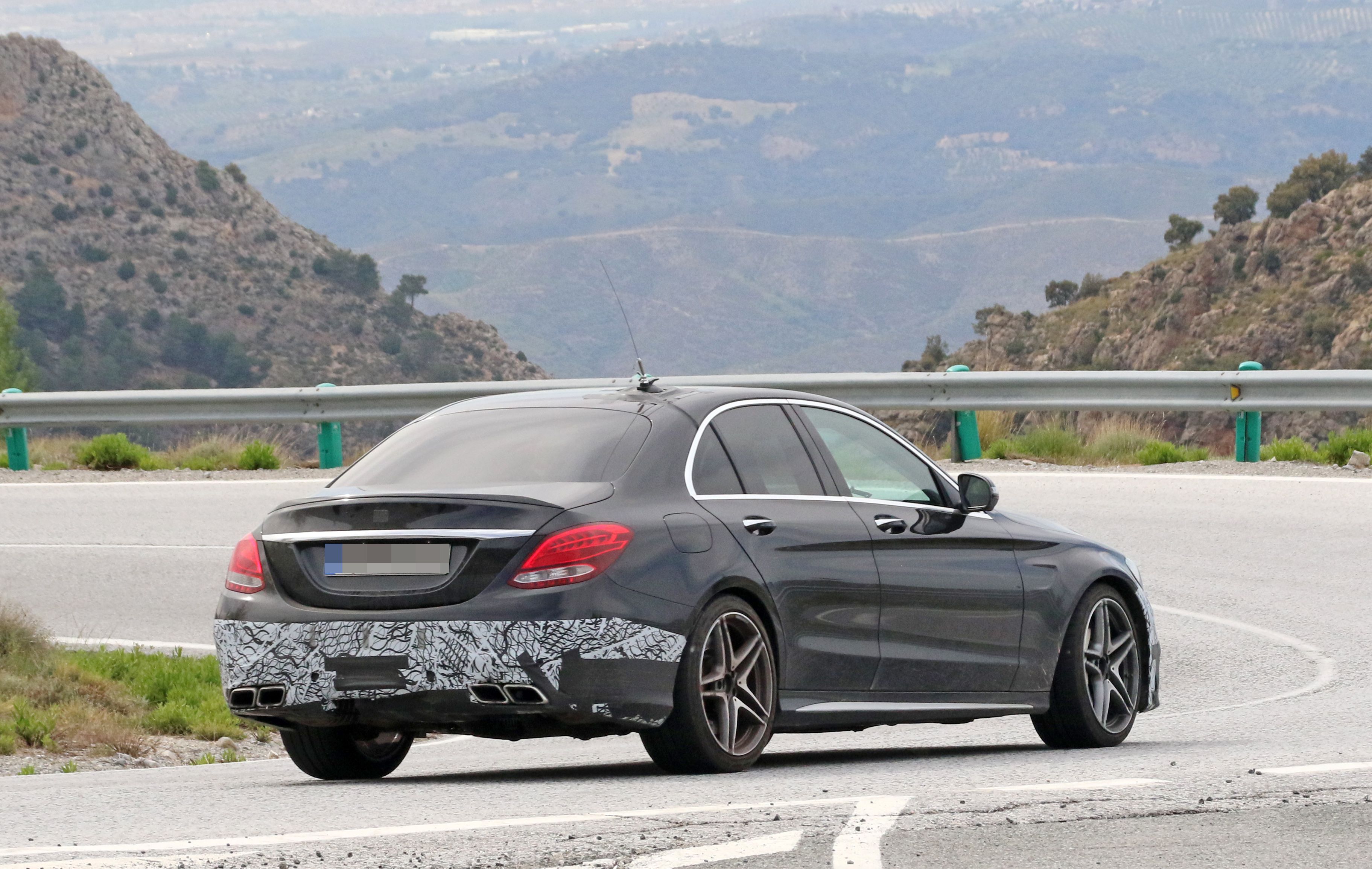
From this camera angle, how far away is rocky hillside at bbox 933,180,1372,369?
62188mm

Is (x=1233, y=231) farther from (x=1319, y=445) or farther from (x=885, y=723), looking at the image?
(x=885, y=723)

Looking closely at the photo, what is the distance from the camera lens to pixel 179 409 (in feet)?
63.0

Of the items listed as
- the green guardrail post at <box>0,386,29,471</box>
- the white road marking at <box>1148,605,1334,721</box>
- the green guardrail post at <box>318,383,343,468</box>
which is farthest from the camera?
the green guardrail post at <box>0,386,29,471</box>

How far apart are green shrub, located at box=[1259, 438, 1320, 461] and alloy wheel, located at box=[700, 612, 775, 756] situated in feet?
37.5

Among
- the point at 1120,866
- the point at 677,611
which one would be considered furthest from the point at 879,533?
the point at 1120,866

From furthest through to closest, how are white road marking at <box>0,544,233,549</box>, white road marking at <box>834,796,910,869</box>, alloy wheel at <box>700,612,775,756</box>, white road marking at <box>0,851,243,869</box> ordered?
white road marking at <box>0,544,233,549</box>
alloy wheel at <box>700,612,775,756</box>
white road marking at <box>834,796,910,869</box>
white road marking at <box>0,851,243,869</box>

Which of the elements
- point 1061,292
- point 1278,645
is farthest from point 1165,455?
point 1061,292

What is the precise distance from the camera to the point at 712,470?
6363 millimetres

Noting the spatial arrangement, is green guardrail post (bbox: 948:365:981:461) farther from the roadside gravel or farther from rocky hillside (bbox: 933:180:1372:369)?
rocky hillside (bbox: 933:180:1372:369)

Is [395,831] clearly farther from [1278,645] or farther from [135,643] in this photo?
[135,643]

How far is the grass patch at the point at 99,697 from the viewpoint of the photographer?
9.59 m

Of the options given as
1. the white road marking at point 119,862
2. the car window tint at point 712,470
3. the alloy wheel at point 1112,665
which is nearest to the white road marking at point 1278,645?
the alloy wheel at point 1112,665

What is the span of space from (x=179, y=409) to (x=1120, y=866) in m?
15.9

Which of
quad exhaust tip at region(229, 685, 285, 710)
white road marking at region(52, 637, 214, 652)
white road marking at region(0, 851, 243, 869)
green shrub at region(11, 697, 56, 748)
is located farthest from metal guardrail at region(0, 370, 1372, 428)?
white road marking at region(0, 851, 243, 869)
